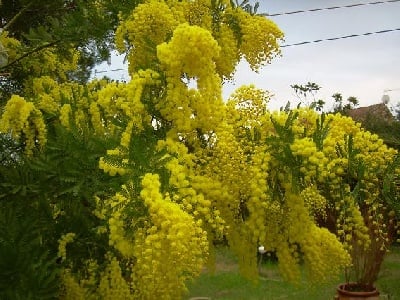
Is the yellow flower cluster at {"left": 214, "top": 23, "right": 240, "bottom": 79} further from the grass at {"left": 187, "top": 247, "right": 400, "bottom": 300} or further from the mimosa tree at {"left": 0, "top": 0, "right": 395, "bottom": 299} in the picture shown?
the grass at {"left": 187, "top": 247, "right": 400, "bottom": 300}

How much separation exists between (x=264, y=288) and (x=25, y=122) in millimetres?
6527

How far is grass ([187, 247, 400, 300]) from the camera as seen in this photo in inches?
339

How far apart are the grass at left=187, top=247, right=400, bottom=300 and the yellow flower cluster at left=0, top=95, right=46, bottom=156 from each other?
4813mm

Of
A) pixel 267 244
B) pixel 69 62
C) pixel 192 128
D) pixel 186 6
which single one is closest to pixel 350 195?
pixel 267 244

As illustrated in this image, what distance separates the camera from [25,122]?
3352 mm

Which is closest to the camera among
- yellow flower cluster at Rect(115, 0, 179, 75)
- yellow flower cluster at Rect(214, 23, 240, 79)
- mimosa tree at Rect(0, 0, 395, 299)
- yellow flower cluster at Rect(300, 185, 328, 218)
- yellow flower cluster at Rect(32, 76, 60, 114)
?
mimosa tree at Rect(0, 0, 395, 299)

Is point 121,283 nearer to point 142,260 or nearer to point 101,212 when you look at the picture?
point 101,212

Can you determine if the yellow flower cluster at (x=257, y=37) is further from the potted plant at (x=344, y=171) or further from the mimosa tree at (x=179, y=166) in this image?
the potted plant at (x=344, y=171)

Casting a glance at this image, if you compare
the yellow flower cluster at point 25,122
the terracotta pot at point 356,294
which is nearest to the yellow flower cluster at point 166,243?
the yellow flower cluster at point 25,122

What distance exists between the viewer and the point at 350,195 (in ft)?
8.02

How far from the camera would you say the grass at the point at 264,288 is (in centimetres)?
862

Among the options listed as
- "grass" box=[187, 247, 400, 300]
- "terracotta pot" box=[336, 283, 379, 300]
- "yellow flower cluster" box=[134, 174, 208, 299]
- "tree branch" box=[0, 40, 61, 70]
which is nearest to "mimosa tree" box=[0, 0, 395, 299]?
"yellow flower cluster" box=[134, 174, 208, 299]

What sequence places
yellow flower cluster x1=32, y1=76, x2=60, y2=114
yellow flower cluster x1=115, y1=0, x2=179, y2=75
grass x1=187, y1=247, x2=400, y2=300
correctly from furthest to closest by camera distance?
grass x1=187, y1=247, x2=400, y2=300 → yellow flower cluster x1=32, y1=76, x2=60, y2=114 → yellow flower cluster x1=115, y1=0, x2=179, y2=75

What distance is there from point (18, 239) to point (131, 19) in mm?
1300
